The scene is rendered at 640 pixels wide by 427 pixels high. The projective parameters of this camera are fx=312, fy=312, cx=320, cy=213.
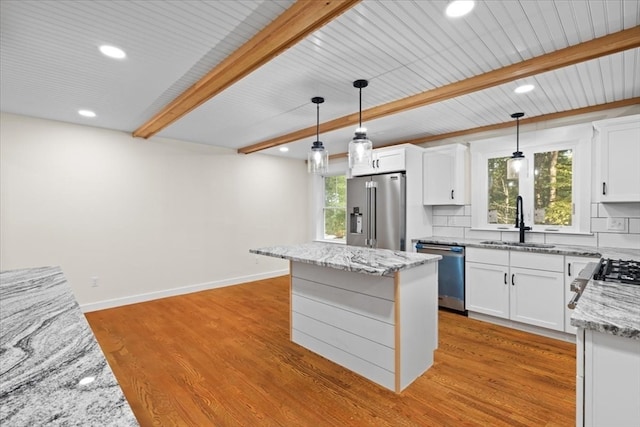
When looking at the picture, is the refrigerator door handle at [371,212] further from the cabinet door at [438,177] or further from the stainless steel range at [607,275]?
the stainless steel range at [607,275]

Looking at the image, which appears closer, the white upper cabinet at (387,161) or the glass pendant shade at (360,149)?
the glass pendant shade at (360,149)

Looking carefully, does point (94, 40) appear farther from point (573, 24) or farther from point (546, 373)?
point (546, 373)

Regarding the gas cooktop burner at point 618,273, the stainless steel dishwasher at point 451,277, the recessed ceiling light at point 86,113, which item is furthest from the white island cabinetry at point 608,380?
the recessed ceiling light at point 86,113

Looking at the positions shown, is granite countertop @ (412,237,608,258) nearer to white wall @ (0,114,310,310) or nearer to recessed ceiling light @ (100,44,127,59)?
white wall @ (0,114,310,310)

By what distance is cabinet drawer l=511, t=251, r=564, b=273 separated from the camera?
3.03 meters

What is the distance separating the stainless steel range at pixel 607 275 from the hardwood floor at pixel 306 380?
2.89ft

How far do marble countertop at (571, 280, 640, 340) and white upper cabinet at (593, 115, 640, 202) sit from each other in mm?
1966

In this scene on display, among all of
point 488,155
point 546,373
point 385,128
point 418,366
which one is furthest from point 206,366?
point 488,155

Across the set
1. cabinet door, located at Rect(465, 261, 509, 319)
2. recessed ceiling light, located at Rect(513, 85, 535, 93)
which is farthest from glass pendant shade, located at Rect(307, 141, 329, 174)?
cabinet door, located at Rect(465, 261, 509, 319)

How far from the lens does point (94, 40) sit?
2016mm

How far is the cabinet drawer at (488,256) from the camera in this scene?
3386 millimetres

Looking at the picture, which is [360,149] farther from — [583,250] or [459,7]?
[583,250]

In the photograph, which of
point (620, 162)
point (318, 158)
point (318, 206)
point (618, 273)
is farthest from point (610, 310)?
point (318, 206)

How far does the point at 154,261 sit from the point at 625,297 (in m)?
4.92
